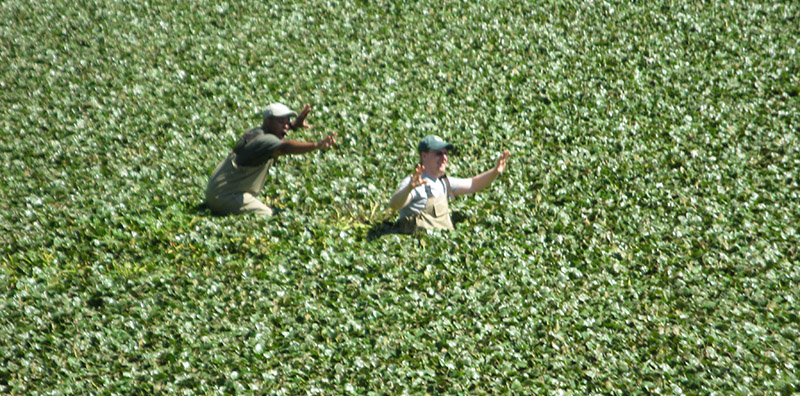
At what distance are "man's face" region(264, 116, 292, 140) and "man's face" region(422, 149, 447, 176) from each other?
5.72 feet

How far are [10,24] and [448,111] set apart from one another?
8.24 meters

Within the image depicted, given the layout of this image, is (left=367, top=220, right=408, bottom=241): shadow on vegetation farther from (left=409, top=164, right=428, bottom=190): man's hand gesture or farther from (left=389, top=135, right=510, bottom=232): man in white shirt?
(left=409, top=164, right=428, bottom=190): man's hand gesture

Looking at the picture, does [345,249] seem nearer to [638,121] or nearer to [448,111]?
[448,111]

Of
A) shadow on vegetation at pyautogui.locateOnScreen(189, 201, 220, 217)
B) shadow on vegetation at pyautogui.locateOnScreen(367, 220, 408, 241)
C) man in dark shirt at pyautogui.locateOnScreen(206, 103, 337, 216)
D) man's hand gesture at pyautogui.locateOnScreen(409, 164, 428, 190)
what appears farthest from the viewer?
shadow on vegetation at pyautogui.locateOnScreen(189, 201, 220, 217)

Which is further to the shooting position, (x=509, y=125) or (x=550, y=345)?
(x=509, y=125)

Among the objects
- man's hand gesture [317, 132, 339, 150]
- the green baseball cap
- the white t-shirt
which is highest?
the green baseball cap

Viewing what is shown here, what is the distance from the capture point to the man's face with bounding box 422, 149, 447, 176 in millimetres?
8180

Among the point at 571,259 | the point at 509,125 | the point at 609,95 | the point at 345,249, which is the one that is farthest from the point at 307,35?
the point at 571,259

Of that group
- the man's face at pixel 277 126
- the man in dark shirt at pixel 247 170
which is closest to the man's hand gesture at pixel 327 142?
the man in dark shirt at pixel 247 170

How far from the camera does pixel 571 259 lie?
7.95 meters

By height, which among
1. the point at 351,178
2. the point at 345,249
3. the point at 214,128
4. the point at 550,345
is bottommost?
the point at 550,345

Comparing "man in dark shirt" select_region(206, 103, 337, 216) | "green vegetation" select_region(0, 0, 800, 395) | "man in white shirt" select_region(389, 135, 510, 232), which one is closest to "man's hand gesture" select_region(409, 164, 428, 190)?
"man in white shirt" select_region(389, 135, 510, 232)

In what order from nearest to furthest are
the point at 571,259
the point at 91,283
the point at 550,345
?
the point at 550,345 → the point at 91,283 → the point at 571,259

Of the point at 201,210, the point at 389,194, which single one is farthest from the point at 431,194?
the point at 201,210
